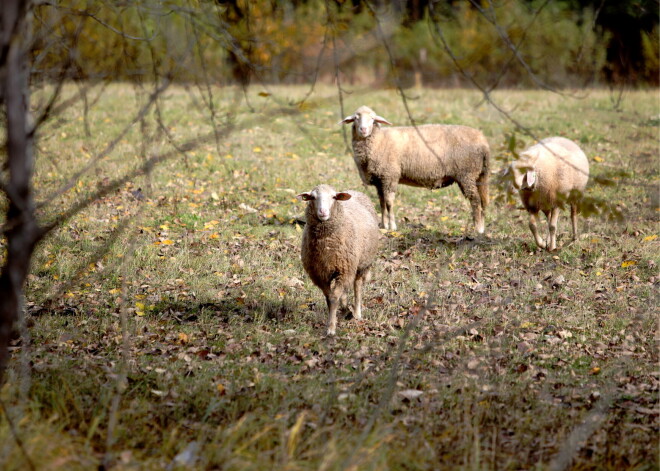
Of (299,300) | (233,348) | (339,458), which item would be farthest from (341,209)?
(339,458)

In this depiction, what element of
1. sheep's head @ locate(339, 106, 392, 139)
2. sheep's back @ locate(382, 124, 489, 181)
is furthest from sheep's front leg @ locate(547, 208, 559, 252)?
sheep's head @ locate(339, 106, 392, 139)

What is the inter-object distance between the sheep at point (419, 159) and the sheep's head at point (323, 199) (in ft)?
14.2

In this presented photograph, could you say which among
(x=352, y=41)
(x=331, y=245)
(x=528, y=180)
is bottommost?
(x=331, y=245)

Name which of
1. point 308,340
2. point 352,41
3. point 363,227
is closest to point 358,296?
point 363,227

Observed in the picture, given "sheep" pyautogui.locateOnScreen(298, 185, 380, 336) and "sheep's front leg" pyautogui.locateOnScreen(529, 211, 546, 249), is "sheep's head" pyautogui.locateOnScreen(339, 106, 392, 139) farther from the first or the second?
"sheep" pyautogui.locateOnScreen(298, 185, 380, 336)

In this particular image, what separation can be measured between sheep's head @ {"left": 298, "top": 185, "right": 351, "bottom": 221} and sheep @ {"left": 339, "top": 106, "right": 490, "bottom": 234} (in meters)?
4.34

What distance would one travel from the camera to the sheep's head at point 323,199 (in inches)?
267

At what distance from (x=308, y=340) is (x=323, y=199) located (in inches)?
54.5

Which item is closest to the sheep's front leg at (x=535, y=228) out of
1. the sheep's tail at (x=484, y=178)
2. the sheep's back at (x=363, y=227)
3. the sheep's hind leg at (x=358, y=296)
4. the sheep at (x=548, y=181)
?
the sheep at (x=548, y=181)

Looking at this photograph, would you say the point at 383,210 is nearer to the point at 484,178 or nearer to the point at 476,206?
the point at 476,206

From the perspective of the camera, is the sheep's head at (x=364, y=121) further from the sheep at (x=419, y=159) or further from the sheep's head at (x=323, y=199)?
the sheep's head at (x=323, y=199)

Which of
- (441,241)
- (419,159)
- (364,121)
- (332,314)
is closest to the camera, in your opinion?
(332,314)

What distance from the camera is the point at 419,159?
11516 millimetres

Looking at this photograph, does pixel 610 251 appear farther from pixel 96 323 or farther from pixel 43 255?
pixel 43 255
